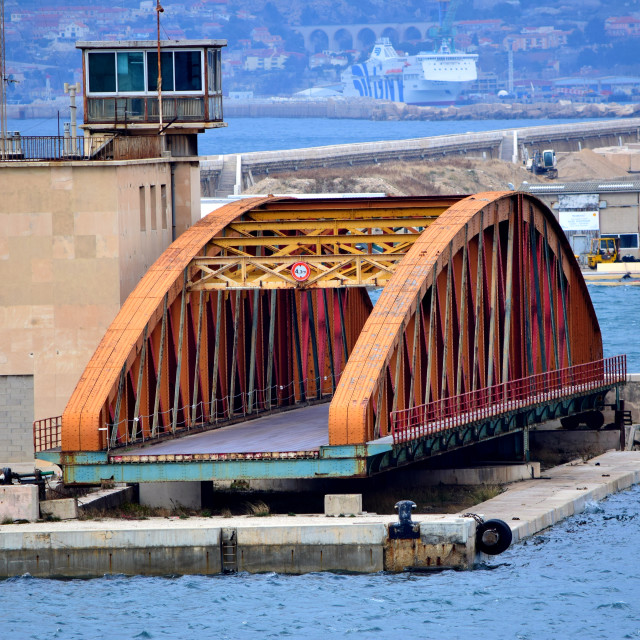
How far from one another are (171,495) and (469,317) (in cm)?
1193

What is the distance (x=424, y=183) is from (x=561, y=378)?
14292cm

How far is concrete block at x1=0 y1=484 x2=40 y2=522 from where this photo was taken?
1570 inches

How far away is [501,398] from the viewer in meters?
51.5

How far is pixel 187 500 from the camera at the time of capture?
144ft

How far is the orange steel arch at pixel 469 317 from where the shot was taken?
41.9 m

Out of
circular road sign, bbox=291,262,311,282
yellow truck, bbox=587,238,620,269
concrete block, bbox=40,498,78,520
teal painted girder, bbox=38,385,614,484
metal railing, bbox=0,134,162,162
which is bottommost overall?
concrete block, bbox=40,498,78,520

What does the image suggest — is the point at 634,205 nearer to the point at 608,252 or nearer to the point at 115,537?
the point at 608,252

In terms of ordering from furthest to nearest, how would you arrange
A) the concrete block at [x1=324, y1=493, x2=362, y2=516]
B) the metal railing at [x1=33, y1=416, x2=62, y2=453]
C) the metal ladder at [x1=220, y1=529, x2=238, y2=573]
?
the metal railing at [x1=33, y1=416, x2=62, y2=453] < the concrete block at [x1=324, y1=493, x2=362, y2=516] < the metal ladder at [x1=220, y1=529, x2=238, y2=573]

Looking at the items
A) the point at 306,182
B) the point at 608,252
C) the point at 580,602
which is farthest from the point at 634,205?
the point at 580,602

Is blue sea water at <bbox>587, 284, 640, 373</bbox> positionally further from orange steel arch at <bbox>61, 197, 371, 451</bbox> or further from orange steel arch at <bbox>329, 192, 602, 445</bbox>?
orange steel arch at <bbox>61, 197, 371, 451</bbox>

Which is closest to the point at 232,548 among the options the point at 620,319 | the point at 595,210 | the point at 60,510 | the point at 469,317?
the point at 60,510

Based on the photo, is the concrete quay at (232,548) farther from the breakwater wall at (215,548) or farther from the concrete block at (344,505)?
the concrete block at (344,505)

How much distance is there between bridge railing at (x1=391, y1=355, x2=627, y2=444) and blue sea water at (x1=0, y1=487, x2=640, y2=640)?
15.4 ft

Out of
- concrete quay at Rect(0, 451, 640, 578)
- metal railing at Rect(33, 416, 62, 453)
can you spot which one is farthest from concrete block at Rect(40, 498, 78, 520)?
Result: metal railing at Rect(33, 416, 62, 453)
